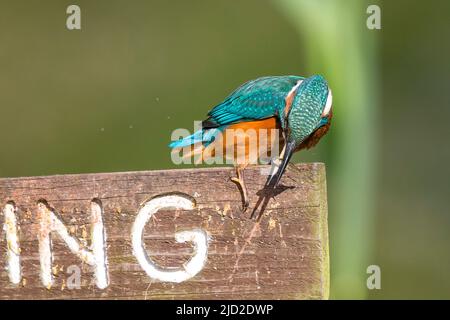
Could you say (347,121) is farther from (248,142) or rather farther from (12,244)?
(12,244)

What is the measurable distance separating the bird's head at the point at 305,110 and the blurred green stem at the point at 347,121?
184 mm

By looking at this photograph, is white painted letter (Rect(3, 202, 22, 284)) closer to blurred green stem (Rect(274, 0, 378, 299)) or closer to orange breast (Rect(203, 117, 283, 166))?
orange breast (Rect(203, 117, 283, 166))

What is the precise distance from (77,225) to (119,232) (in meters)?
0.10

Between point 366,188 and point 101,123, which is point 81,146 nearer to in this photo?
point 101,123

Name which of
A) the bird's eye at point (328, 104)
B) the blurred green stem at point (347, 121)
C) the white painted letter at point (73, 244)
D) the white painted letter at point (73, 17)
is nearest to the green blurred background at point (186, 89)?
the white painted letter at point (73, 17)

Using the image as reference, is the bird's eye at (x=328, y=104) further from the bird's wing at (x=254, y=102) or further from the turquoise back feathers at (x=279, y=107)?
the bird's wing at (x=254, y=102)

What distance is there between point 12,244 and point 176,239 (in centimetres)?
39

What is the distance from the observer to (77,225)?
2148 mm

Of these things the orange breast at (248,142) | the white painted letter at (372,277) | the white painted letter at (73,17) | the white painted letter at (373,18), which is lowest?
the white painted letter at (372,277)

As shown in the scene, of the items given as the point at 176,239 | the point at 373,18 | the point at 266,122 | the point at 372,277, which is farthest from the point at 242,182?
the point at 373,18

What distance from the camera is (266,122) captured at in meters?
2.91

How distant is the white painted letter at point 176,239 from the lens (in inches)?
83.7

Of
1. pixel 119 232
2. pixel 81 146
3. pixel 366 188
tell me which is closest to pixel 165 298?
pixel 119 232

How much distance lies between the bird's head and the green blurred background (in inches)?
56.7
